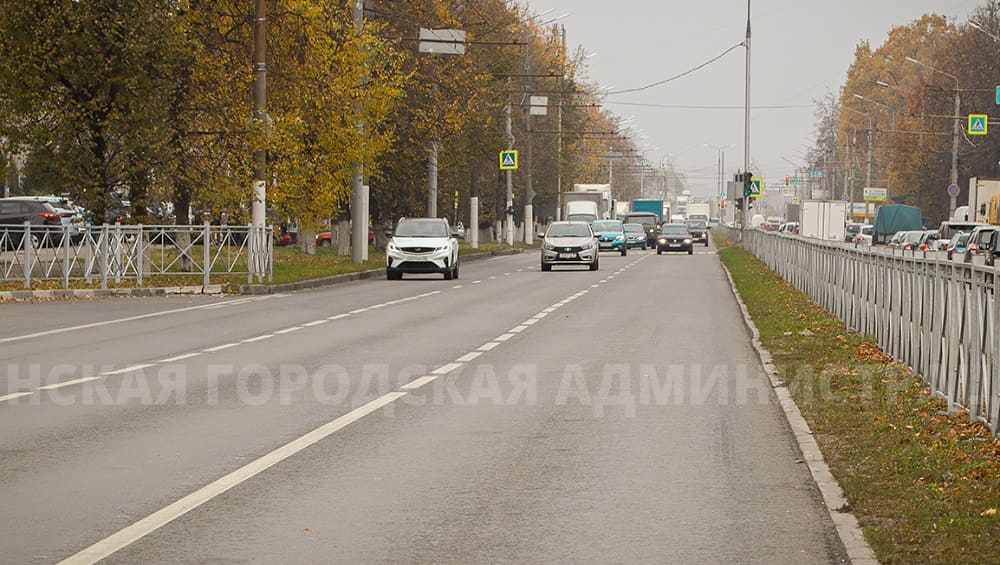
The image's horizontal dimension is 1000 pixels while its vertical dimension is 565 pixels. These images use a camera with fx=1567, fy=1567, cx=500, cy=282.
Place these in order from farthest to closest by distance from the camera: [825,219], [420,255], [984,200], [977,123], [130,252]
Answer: [825,219], [977,123], [984,200], [420,255], [130,252]

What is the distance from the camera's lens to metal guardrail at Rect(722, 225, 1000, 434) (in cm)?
1096

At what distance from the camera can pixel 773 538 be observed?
7.79 metres

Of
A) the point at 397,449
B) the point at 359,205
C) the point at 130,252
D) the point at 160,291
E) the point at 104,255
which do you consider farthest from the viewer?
the point at 359,205

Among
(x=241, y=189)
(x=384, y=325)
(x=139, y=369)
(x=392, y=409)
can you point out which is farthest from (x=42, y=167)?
(x=392, y=409)

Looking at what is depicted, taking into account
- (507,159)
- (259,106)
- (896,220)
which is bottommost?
(896,220)

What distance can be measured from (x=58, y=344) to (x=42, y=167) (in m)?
18.7

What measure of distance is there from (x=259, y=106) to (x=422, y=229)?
7.19 m

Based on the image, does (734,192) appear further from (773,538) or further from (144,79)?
(773,538)

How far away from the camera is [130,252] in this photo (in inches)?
1357

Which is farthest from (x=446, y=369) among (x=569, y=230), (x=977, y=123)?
(x=977, y=123)

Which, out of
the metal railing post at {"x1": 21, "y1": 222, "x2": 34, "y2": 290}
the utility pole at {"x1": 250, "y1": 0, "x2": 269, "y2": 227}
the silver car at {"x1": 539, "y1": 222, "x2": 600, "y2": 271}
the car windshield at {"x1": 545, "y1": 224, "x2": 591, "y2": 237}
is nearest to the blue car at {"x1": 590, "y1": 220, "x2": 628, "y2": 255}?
the car windshield at {"x1": 545, "y1": 224, "x2": 591, "y2": 237}

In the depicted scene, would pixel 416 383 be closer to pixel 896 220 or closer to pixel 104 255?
pixel 104 255

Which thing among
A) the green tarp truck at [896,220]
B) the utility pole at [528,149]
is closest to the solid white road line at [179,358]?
the utility pole at [528,149]

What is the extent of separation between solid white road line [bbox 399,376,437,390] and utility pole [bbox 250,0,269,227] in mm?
22145
